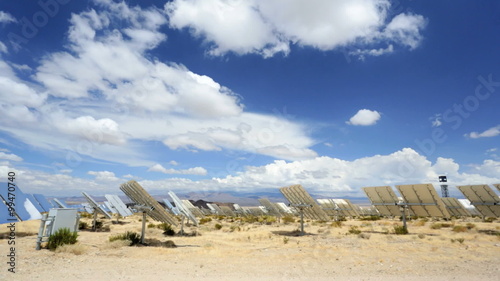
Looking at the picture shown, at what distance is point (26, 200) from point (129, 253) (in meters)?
9.77

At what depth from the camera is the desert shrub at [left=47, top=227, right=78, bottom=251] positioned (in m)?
12.2

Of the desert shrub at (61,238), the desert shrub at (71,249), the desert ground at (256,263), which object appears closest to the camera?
the desert ground at (256,263)

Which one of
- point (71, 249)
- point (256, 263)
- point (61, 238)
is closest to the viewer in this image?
point (256, 263)

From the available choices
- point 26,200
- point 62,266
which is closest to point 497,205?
point 62,266

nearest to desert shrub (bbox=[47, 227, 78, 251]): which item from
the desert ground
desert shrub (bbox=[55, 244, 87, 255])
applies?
the desert ground

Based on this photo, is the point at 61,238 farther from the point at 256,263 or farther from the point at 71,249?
the point at 256,263

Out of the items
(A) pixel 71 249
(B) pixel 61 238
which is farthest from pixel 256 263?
(B) pixel 61 238

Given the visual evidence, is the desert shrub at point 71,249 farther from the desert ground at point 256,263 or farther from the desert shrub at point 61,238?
the desert shrub at point 61,238

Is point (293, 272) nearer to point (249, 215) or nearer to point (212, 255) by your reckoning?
point (212, 255)

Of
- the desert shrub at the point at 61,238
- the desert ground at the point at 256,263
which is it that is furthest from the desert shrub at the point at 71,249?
the desert shrub at the point at 61,238

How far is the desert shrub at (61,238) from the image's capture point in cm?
1221

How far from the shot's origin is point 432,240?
54.1 feet

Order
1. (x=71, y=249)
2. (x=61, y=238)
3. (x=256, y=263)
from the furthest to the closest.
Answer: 1. (x=61, y=238)
2. (x=71, y=249)
3. (x=256, y=263)

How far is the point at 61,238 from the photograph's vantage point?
12.6m
